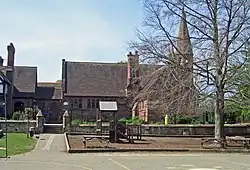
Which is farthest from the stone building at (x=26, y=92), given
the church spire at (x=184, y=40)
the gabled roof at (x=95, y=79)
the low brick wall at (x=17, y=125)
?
the church spire at (x=184, y=40)

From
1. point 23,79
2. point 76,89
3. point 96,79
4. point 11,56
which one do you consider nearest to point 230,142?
point 76,89

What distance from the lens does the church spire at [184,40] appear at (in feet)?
115

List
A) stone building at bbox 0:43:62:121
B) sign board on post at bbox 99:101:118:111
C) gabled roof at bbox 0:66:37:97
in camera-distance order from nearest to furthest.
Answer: sign board on post at bbox 99:101:118:111
stone building at bbox 0:43:62:121
gabled roof at bbox 0:66:37:97

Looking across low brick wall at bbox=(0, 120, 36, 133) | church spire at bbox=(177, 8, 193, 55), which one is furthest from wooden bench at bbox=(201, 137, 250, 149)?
low brick wall at bbox=(0, 120, 36, 133)

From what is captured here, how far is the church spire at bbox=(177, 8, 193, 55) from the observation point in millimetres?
34938

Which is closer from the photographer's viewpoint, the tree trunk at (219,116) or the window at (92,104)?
the tree trunk at (219,116)

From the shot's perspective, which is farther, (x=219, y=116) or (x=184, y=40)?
(x=184, y=40)

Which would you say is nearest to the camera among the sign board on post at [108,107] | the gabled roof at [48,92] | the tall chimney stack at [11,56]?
the sign board on post at [108,107]

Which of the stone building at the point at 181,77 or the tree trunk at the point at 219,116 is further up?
the stone building at the point at 181,77

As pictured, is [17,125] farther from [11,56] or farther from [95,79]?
[95,79]

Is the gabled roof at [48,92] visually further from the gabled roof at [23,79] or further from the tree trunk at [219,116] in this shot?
the tree trunk at [219,116]

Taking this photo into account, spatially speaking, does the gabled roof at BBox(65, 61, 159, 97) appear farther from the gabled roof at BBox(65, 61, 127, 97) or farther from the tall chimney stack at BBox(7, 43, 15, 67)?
the tall chimney stack at BBox(7, 43, 15, 67)

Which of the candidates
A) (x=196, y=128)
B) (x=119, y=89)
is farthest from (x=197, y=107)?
(x=119, y=89)

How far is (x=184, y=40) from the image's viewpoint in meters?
35.5
